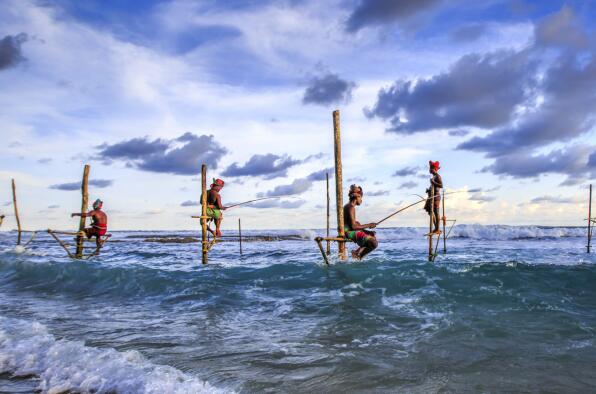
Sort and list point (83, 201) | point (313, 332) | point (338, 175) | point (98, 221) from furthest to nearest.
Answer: point (83, 201)
point (98, 221)
point (338, 175)
point (313, 332)

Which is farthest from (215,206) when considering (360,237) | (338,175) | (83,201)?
(83,201)

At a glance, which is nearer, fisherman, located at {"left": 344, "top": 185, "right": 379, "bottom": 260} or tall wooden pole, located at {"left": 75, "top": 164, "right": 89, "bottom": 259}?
fisherman, located at {"left": 344, "top": 185, "right": 379, "bottom": 260}

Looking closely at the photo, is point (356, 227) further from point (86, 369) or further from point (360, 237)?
point (86, 369)

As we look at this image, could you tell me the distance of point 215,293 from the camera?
11305 millimetres

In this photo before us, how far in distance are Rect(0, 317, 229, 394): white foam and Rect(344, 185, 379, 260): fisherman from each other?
8452 mm

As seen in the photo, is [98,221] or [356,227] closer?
[356,227]

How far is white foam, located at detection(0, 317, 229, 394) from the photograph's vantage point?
493cm

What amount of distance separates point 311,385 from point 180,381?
4.94 ft

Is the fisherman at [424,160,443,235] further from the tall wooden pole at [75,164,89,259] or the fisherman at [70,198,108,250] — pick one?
A: the tall wooden pole at [75,164,89,259]

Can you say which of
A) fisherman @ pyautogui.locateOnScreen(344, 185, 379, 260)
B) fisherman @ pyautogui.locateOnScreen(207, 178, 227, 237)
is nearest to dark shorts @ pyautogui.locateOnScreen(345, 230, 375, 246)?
fisherman @ pyautogui.locateOnScreen(344, 185, 379, 260)

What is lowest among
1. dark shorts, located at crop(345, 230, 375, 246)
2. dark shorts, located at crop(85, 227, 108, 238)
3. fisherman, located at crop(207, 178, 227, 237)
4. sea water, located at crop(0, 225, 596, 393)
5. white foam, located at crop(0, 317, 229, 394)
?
sea water, located at crop(0, 225, 596, 393)

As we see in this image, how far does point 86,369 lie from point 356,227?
916 centimetres

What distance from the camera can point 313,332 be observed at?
7.35 metres

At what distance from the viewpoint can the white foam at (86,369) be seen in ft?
16.2
